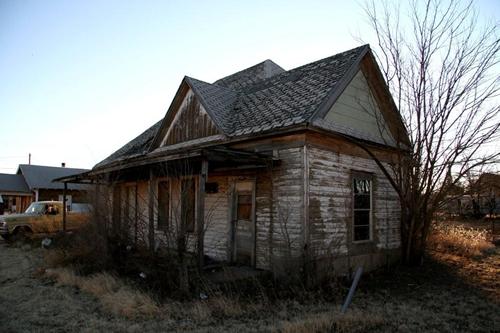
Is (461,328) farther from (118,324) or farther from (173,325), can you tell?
(118,324)

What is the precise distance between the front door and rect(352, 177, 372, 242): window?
267 cm

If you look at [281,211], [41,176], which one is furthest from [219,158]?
[41,176]

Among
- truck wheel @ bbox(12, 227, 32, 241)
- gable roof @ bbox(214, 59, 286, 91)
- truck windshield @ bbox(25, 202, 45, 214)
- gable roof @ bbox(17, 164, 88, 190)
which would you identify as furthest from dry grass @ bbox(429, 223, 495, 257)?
gable roof @ bbox(17, 164, 88, 190)

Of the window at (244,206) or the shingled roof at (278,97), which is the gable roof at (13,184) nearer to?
the shingled roof at (278,97)

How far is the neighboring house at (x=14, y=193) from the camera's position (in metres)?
30.9

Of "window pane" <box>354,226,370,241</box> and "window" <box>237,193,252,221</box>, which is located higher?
"window" <box>237,193,252,221</box>

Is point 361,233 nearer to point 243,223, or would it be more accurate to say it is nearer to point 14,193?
point 243,223

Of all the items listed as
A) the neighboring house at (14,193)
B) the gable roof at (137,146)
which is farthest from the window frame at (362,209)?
the neighboring house at (14,193)

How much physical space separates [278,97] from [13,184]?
3019 cm

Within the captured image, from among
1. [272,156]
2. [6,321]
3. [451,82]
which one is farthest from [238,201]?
[451,82]

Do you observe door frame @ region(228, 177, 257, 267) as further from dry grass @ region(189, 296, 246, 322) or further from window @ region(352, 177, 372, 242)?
dry grass @ region(189, 296, 246, 322)

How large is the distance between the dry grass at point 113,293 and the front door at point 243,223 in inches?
118

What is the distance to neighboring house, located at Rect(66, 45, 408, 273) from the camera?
8.02 m

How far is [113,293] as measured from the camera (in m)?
6.91
